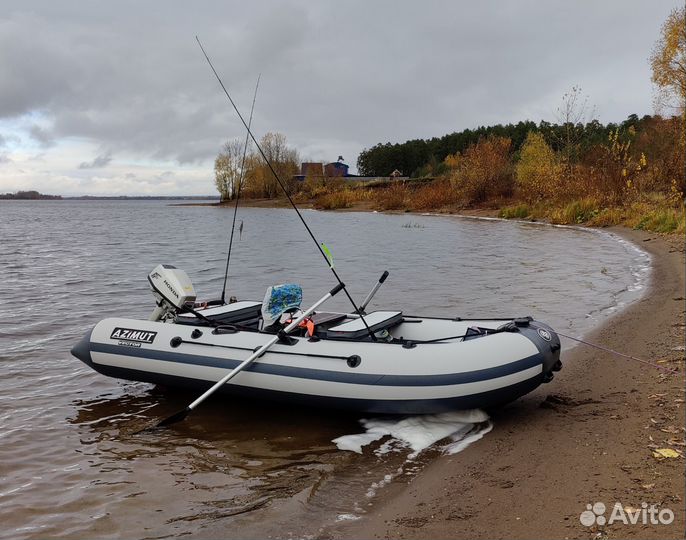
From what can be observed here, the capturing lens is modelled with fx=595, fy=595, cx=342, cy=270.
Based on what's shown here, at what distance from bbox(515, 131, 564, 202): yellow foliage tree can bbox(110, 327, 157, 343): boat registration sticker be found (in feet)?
95.7

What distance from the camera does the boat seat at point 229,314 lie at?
677cm

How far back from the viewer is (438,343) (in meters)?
5.63

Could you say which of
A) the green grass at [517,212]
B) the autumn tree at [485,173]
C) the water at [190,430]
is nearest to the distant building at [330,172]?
the autumn tree at [485,173]

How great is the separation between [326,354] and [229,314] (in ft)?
5.90

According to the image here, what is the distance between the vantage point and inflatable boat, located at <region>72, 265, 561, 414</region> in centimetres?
535

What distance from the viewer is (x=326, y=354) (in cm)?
567

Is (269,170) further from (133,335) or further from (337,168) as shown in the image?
(133,335)

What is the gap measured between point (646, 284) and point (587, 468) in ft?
29.3

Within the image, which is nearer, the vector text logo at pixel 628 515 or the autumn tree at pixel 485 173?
the vector text logo at pixel 628 515

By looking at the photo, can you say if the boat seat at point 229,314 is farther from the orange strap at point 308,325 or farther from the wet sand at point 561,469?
the wet sand at point 561,469

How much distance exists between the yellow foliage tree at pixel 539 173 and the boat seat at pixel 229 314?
27997 millimetres

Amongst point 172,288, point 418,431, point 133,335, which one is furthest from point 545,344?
point 133,335

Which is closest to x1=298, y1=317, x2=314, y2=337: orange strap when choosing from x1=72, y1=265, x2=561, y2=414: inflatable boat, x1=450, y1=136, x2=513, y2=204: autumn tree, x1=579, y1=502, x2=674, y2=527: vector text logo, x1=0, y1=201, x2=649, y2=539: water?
x1=72, y1=265, x2=561, y2=414: inflatable boat

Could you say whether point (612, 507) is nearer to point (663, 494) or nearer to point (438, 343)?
point (663, 494)
